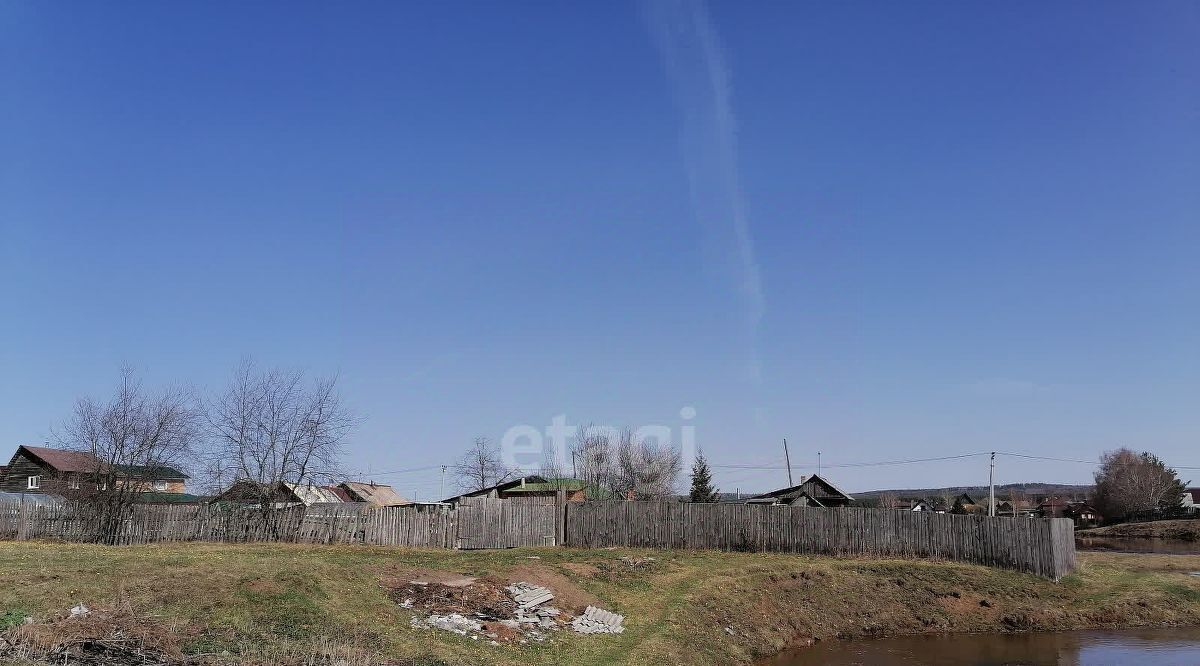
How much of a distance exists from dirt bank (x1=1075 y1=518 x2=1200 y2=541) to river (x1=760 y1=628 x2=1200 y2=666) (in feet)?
181

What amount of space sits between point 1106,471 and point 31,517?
112682 millimetres

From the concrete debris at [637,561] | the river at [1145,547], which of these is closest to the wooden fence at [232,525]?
the concrete debris at [637,561]

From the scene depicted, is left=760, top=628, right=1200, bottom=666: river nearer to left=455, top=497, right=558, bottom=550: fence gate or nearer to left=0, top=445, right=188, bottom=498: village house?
left=455, top=497, right=558, bottom=550: fence gate

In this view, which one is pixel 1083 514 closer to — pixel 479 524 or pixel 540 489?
pixel 540 489

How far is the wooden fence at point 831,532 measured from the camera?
2755 cm

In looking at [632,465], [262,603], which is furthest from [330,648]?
[632,465]

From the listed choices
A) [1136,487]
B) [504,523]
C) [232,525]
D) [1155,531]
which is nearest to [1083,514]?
[1136,487]

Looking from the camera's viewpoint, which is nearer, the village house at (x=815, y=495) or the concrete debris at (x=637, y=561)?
the concrete debris at (x=637, y=561)

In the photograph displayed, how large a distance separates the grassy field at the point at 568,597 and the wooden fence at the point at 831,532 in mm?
930

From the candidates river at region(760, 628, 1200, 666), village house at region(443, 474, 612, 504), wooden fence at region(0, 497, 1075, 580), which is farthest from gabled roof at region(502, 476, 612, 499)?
river at region(760, 628, 1200, 666)

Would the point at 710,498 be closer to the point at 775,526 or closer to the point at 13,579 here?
the point at 775,526

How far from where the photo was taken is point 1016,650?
21.8m

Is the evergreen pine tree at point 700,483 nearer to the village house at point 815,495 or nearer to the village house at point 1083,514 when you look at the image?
the village house at point 815,495

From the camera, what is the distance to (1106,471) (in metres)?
104
